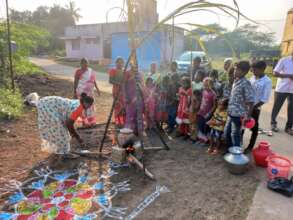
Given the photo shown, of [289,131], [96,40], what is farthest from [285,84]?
[96,40]

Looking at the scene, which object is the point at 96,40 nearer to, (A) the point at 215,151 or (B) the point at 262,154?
(A) the point at 215,151

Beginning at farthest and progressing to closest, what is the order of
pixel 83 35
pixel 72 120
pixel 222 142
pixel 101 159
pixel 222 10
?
1. pixel 83 35
2. pixel 222 142
3. pixel 101 159
4. pixel 72 120
5. pixel 222 10

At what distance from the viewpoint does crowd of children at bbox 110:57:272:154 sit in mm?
3286

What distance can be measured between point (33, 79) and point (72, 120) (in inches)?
311

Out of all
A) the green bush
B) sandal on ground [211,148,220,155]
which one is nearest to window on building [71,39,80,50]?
the green bush

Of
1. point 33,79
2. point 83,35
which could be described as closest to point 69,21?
point 83,35

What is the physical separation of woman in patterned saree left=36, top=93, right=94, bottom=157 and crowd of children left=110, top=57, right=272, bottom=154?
1183mm

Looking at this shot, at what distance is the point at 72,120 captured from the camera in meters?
3.27

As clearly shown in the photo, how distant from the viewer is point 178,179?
3102 mm

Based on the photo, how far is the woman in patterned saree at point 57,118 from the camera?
3332 millimetres

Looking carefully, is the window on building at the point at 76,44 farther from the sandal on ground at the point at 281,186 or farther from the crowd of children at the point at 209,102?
the sandal on ground at the point at 281,186

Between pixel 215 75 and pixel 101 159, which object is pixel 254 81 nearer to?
pixel 215 75

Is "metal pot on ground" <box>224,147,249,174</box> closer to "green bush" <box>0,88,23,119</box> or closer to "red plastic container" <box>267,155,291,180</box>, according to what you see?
"red plastic container" <box>267,155,291,180</box>

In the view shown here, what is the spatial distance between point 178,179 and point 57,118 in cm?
194
